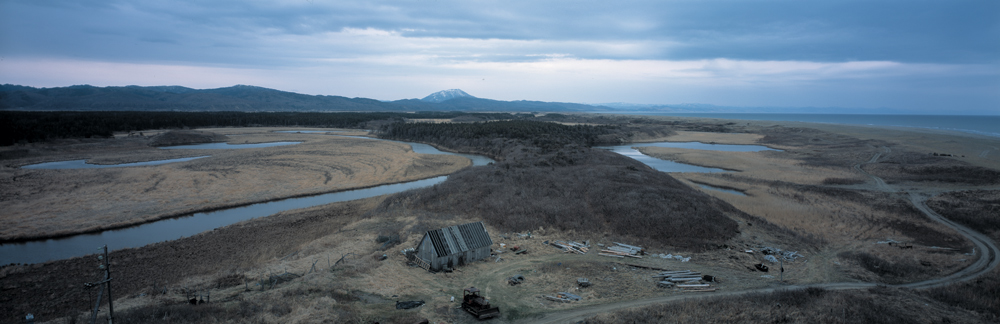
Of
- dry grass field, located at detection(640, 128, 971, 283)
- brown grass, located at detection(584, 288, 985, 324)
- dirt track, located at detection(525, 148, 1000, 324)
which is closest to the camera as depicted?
brown grass, located at detection(584, 288, 985, 324)

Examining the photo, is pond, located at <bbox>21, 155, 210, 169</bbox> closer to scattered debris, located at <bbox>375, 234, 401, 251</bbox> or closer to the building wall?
scattered debris, located at <bbox>375, 234, 401, 251</bbox>

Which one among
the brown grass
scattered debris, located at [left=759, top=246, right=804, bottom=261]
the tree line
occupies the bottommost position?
scattered debris, located at [left=759, top=246, right=804, bottom=261]

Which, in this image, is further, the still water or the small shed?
the still water

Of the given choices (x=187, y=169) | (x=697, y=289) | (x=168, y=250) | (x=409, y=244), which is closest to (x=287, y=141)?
(x=187, y=169)

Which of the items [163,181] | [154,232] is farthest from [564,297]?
[163,181]

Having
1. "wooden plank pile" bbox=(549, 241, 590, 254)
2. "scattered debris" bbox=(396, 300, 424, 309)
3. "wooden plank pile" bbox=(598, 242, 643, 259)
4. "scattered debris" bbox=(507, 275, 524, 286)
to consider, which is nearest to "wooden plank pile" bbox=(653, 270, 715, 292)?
"wooden plank pile" bbox=(598, 242, 643, 259)

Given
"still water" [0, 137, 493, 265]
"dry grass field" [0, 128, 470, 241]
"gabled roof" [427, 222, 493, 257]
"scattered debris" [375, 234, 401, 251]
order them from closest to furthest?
1. "gabled roof" [427, 222, 493, 257]
2. "scattered debris" [375, 234, 401, 251]
3. "still water" [0, 137, 493, 265]
4. "dry grass field" [0, 128, 470, 241]

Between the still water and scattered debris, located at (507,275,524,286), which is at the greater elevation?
scattered debris, located at (507,275,524,286)
